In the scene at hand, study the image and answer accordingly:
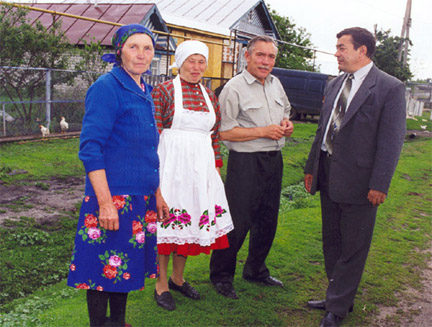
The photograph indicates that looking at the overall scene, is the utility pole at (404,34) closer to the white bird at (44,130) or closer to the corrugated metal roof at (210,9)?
the corrugated metal roof at (210,9)

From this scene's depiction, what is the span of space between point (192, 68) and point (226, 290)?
6.12 feet

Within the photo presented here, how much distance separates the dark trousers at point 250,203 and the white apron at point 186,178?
441mm

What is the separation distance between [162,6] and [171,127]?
1030 inches

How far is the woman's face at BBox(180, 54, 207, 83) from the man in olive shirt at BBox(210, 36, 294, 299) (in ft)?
1.32

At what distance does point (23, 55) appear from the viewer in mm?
12031

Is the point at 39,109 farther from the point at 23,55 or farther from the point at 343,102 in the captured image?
the point at 343,102

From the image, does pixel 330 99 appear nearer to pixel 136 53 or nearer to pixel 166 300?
pixel 136 53

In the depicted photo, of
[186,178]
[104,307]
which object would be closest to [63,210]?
[186,178]

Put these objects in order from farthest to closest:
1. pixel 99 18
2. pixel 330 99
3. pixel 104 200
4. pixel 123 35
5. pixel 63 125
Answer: pixel 99 18 < pixel 63 125 < pixel 330 99 < pixel 123 35 < pixel 104 200

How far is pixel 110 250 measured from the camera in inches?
117

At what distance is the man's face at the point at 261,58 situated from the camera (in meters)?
4.20

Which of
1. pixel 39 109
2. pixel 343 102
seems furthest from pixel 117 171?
pixel 39 109

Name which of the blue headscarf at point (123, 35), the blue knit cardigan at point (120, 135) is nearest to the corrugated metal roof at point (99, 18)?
the blue headscarf at point (123, 35)

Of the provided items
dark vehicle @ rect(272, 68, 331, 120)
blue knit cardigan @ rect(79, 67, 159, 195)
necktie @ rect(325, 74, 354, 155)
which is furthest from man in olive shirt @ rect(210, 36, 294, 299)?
dark vehicle @ rect(272, 68, 331, 120)
